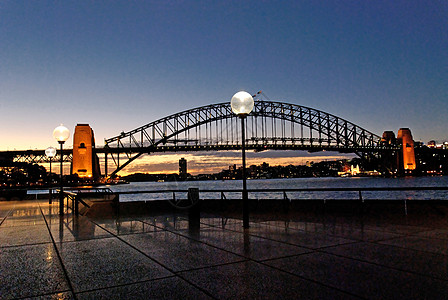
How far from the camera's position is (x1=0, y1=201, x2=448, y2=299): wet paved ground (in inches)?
142

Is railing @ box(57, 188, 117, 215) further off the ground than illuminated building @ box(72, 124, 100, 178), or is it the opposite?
illuminated building @ box(72, 124, 100, 178)

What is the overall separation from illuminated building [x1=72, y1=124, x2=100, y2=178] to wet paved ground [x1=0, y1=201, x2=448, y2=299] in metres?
65.3

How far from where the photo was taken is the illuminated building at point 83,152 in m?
69.4

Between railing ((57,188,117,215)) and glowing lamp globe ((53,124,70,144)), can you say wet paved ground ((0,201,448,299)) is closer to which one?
railing ((57,188,117,215))

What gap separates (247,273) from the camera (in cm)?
420

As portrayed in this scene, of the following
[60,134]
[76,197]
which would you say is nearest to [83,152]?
[60,134]

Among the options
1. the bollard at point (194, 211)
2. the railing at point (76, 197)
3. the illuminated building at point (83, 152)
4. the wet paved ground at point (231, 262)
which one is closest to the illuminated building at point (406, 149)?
the illuminated building at point (83, 152)

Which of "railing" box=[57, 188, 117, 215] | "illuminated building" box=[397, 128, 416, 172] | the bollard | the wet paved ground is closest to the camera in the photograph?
the wet paved ground

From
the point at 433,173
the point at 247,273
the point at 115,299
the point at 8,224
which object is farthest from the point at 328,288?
the point at 433,173

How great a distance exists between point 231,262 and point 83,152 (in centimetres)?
7147

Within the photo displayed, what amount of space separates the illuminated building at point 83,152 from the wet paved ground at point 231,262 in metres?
65.3

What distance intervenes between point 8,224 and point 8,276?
19.2ft

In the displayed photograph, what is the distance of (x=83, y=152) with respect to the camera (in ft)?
233

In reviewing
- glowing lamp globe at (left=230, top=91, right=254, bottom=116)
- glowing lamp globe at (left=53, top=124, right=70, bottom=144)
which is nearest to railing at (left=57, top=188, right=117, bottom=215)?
glowing lamp globe at (left=53, top=124, right=70, bottom=144)
